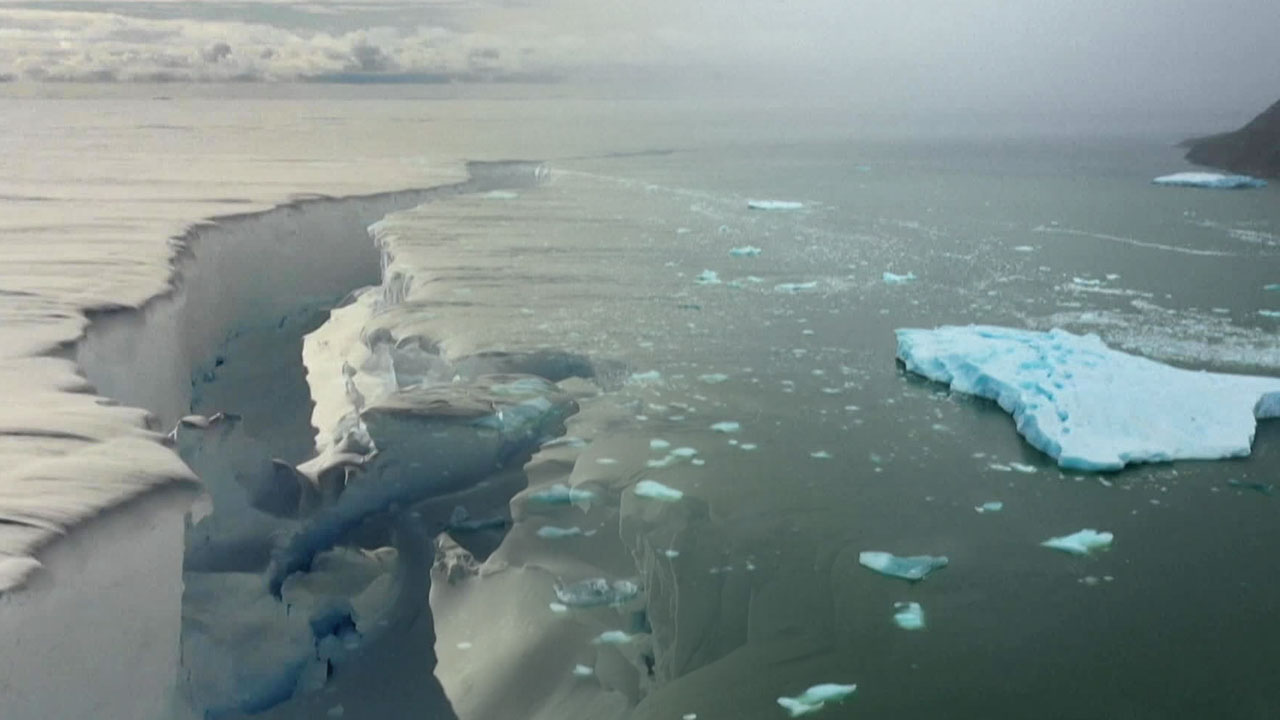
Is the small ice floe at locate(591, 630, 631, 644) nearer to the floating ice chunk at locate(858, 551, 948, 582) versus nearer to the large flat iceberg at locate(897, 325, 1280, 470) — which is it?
the floating ice chunk at locate(858, 551, 948, 582)

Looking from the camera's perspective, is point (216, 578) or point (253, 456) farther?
point (253, 456)

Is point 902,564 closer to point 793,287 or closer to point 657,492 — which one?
point 657,492

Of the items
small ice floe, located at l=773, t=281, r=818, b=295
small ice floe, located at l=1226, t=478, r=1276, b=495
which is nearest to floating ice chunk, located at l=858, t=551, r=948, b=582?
small ice floe, located at l=1226, t=478, r=1276, b=495

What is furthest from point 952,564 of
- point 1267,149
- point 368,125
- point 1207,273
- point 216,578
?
point 368,125

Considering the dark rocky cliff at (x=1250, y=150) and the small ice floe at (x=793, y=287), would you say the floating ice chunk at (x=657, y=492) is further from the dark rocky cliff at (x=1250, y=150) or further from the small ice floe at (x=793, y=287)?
the dark rocky cliff at (x=1250, y=150)

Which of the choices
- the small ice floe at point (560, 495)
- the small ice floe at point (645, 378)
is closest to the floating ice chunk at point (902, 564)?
the small ice floe at point (560, 495)

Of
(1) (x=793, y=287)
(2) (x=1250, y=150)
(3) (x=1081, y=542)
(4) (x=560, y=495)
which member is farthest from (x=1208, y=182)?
(4) (x=560, y=495)

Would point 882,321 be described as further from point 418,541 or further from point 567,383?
point 418,541
